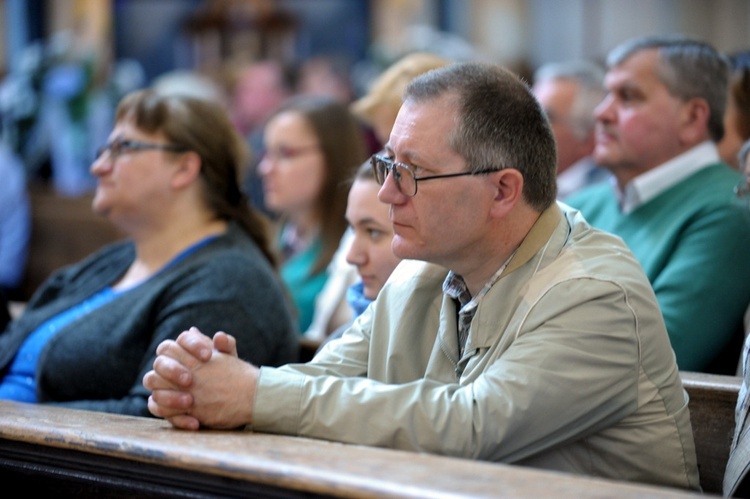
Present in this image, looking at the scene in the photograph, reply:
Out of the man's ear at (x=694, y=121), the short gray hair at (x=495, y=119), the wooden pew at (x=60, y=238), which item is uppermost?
the short gray hair at (x=495, y=119)

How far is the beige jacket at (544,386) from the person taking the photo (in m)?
1.47

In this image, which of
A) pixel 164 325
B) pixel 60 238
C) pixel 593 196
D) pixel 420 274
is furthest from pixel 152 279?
pixel 60 238

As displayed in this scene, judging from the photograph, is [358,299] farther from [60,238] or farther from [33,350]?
[60,238]

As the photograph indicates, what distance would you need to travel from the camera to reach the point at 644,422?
1.59 meters

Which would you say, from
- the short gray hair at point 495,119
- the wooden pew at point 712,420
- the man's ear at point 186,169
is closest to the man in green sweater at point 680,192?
the wooden pew at point 712,420

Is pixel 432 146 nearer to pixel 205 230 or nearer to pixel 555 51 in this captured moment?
pixel 205 230

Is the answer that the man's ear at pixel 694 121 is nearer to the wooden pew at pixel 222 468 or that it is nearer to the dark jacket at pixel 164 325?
the dark jacket at pixel 164 325

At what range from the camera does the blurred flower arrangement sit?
24.2 feet

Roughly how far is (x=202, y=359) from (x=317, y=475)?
42 centimetres

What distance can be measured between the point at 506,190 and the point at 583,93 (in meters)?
2.91

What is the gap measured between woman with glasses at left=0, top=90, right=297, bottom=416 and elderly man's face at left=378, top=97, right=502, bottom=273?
0.86 metres

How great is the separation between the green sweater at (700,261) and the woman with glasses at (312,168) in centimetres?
126

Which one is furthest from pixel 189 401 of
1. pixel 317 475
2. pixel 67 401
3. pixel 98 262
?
pixel 98 262

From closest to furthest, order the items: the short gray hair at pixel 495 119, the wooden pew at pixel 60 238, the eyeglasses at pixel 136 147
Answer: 1. the short gray hair at pixel 495 119
2. the eyeglasses at pixel 136 147
3. the wooden pew at pixel 60 238
